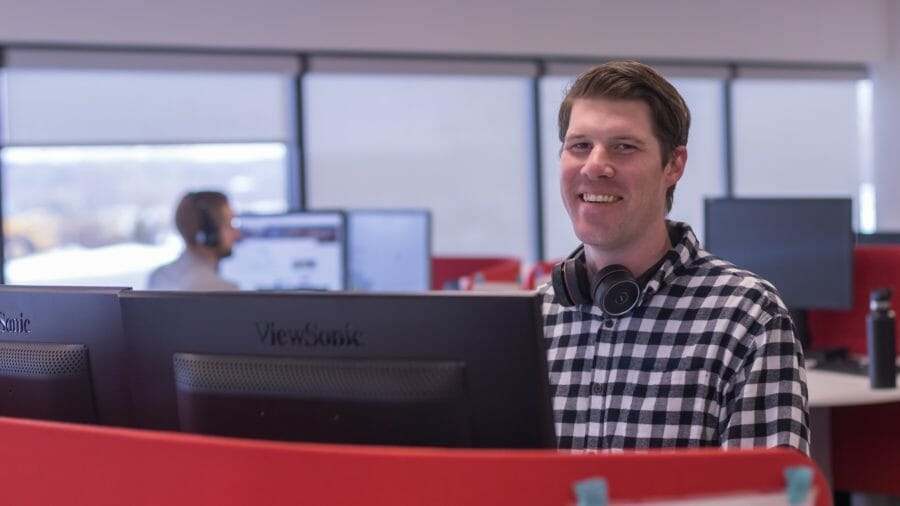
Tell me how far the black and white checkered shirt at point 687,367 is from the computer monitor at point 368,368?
0.41m

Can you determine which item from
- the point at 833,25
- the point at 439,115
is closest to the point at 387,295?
the point at 439,115

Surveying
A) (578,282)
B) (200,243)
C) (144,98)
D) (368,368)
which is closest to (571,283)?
(578,282)

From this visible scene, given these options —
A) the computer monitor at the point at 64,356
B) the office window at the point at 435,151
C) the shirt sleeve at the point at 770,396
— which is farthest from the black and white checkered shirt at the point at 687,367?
the office window at the point at 435,151

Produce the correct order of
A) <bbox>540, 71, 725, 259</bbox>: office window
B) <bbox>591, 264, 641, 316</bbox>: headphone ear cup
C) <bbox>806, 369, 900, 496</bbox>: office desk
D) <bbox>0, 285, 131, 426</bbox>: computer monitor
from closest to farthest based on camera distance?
<bbox>0, 285, 131, 426</bbox>: computer monitor, <bbox>591, 264, 641, 316</bbox>: headphone ear cup, <bbox>806, 369, 900, 496</bbox>: office desk, <bbox>540, 71, 725, 259</bbox>: office window

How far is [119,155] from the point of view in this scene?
593 cm

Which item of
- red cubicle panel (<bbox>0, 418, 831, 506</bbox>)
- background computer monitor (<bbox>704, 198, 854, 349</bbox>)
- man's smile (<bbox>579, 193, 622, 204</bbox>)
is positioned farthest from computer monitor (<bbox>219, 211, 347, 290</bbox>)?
red cubicle panel (<bbox>0, 418, 831, 506</bbox>)

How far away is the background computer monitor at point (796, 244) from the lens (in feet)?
11.7

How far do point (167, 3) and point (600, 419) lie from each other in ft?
15.3

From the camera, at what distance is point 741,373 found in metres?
1.49

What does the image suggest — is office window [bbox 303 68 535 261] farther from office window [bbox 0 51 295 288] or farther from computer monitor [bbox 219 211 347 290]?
computer monitor [bbox 219 211 347 290]

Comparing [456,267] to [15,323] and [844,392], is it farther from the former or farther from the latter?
[15,323]

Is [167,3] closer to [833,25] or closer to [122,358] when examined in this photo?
[833,25]

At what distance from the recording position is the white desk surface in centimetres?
299

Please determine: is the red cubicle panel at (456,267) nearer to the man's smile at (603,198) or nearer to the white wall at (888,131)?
the white wall at (888,131)
